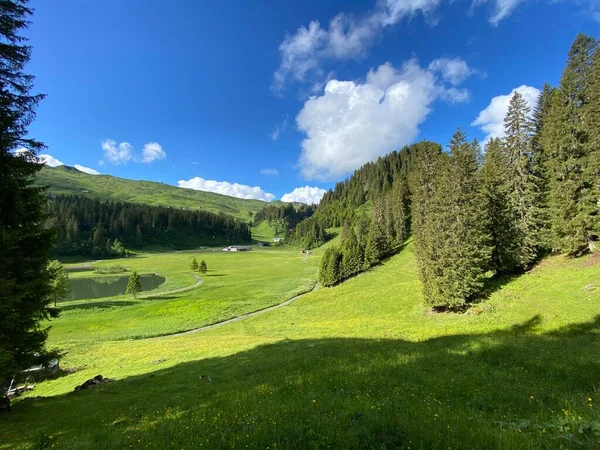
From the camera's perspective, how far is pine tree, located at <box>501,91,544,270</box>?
3362cm

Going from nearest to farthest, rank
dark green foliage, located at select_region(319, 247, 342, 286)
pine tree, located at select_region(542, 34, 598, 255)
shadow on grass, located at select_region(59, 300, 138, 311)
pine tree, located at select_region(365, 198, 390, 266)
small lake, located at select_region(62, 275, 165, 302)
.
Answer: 1. pine tree, located at select_region(542, 34, 598, 255)
2. shadow on grass, located at select_region(59, 300, 138, 311)
3. dark green foliage, located at select_region(319, 247, 342, 286)
4. pine tree, located at select_region(365, 198, 390, 266)
5. small lake, located at select_region(62, 275, 165, 302)

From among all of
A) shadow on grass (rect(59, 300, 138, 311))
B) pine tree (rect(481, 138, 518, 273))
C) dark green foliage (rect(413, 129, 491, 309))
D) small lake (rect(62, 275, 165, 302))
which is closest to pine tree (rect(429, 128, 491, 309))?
dark green foliage (rect(413, 129, 491, 309))

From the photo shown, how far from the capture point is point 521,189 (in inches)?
1377

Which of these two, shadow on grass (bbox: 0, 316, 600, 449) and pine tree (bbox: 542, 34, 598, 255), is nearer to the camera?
shadow on grass (bbox: 0, 316, 600, 449)

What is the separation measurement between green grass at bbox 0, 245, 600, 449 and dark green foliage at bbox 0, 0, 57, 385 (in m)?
3.24

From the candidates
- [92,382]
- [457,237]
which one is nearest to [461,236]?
[457,237]

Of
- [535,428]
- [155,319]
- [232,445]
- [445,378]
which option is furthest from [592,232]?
[155,319]

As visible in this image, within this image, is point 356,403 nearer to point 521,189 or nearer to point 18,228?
point 18,228

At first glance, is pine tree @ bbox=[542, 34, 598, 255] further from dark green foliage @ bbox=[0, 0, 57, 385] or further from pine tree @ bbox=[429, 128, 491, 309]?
dark green foliage @ bbox=[0, 0, 57, 385]

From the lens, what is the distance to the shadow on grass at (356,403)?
5.88 meters

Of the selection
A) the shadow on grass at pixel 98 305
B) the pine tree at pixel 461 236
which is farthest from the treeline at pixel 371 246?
the shadow on grass at pixel 98 305

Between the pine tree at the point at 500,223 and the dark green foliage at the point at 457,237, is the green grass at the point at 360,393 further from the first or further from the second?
the pine tree at the point at 500,223

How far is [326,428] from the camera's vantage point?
21.0ft

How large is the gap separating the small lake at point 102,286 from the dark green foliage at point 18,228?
66538 mm
